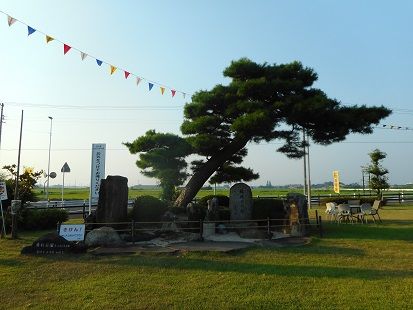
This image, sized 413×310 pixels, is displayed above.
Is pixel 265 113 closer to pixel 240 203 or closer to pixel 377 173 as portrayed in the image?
pixel 240 203

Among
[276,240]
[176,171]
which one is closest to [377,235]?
[276,240]

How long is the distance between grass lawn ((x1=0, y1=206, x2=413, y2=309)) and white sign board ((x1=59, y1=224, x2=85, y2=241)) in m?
1.16

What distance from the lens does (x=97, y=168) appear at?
14938 mm

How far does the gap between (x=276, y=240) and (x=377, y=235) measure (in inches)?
136

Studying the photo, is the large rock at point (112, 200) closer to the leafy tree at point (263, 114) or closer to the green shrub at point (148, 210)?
the green shrub at point (148, 210)

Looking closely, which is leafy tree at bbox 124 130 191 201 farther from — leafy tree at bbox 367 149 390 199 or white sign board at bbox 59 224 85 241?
leafy tree at bbox 367 149 390 199

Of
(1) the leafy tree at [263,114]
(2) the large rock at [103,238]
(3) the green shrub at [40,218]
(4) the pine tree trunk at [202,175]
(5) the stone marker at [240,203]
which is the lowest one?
(2) the large rock at [103,238]

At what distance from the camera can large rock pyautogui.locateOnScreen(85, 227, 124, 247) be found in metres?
10.7

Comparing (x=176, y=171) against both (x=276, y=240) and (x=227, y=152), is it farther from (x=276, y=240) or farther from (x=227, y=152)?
(x=276, y=240)

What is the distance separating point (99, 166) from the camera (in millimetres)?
14961

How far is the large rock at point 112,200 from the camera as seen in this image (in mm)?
12992

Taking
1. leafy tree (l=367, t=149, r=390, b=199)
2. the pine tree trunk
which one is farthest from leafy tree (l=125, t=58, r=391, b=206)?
leafy tree (l=367, t=149, r=390, b=199)

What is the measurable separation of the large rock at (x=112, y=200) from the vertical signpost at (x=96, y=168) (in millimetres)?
1396

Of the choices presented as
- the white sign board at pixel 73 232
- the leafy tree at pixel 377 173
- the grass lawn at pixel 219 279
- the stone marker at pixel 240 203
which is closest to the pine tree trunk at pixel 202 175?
the stone marker at pixel 240 203
